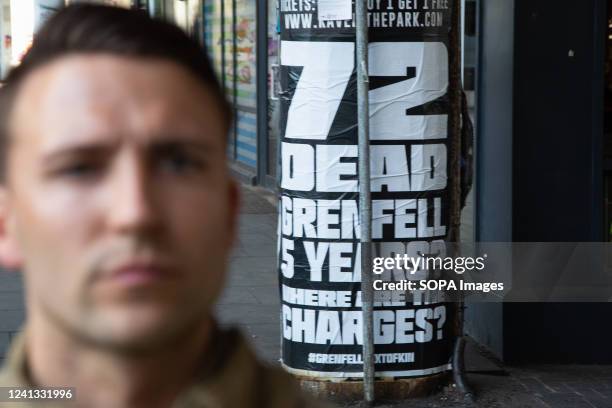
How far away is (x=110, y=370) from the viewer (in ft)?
3.76

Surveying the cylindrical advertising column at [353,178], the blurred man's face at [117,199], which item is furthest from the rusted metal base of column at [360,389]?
the blurred man's face at [117,199]

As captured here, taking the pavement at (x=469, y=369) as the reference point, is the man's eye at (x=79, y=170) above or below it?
above

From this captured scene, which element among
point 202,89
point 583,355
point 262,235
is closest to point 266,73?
point 262,235

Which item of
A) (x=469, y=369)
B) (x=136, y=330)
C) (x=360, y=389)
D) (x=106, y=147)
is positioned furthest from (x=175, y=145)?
(x=469, y=369)

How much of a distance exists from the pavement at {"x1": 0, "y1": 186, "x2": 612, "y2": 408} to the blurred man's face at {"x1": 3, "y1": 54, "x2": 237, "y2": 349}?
3.62 metres

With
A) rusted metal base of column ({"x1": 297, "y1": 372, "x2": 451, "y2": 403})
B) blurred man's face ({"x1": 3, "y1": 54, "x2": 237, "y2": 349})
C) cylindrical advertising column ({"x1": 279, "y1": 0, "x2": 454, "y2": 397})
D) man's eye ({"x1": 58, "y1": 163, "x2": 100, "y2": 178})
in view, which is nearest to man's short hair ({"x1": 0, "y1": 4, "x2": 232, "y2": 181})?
blurred man's face ({"x1": 3, "y1": 54, "x2": 237, "y2": 349})

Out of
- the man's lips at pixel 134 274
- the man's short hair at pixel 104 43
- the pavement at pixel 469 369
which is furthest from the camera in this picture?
the pavement at pixel 469 369

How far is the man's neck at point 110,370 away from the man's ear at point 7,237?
Result: 0.24 feet

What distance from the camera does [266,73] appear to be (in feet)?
49.8

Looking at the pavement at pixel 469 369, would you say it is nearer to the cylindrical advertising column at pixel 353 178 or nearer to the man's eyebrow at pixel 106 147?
the cylindrical advertising column at pixel 353 178

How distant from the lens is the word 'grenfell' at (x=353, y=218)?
20.3 feet

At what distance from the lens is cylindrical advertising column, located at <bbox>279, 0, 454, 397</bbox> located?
6.08m

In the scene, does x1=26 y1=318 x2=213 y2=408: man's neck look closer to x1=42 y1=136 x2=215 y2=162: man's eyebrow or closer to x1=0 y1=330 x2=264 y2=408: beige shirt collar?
x1=0 y1=330 x2=264 y2=408: beige shirt collar

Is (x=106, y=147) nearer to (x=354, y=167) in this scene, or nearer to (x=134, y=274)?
(x=134, y=274)
